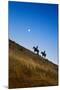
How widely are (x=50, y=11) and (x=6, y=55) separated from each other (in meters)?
0.71

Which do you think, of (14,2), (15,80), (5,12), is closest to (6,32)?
(5,12)

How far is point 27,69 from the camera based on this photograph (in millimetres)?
2066

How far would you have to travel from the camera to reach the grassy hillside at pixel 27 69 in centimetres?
202

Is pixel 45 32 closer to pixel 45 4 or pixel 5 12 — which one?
pixel 45 4

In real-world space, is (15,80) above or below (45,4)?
below

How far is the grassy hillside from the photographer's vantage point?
202 cm

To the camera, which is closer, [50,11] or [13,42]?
[13,42]

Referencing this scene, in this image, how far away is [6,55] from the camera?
1995 mm

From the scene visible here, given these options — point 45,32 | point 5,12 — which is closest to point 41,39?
point 45,32

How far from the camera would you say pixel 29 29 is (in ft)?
6.82

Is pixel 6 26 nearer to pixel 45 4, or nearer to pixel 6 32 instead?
pixel 6 32

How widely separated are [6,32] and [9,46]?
151 mm

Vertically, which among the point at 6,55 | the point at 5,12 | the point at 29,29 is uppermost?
the point at 5,12

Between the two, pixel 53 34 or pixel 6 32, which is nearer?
pixel 6 32
